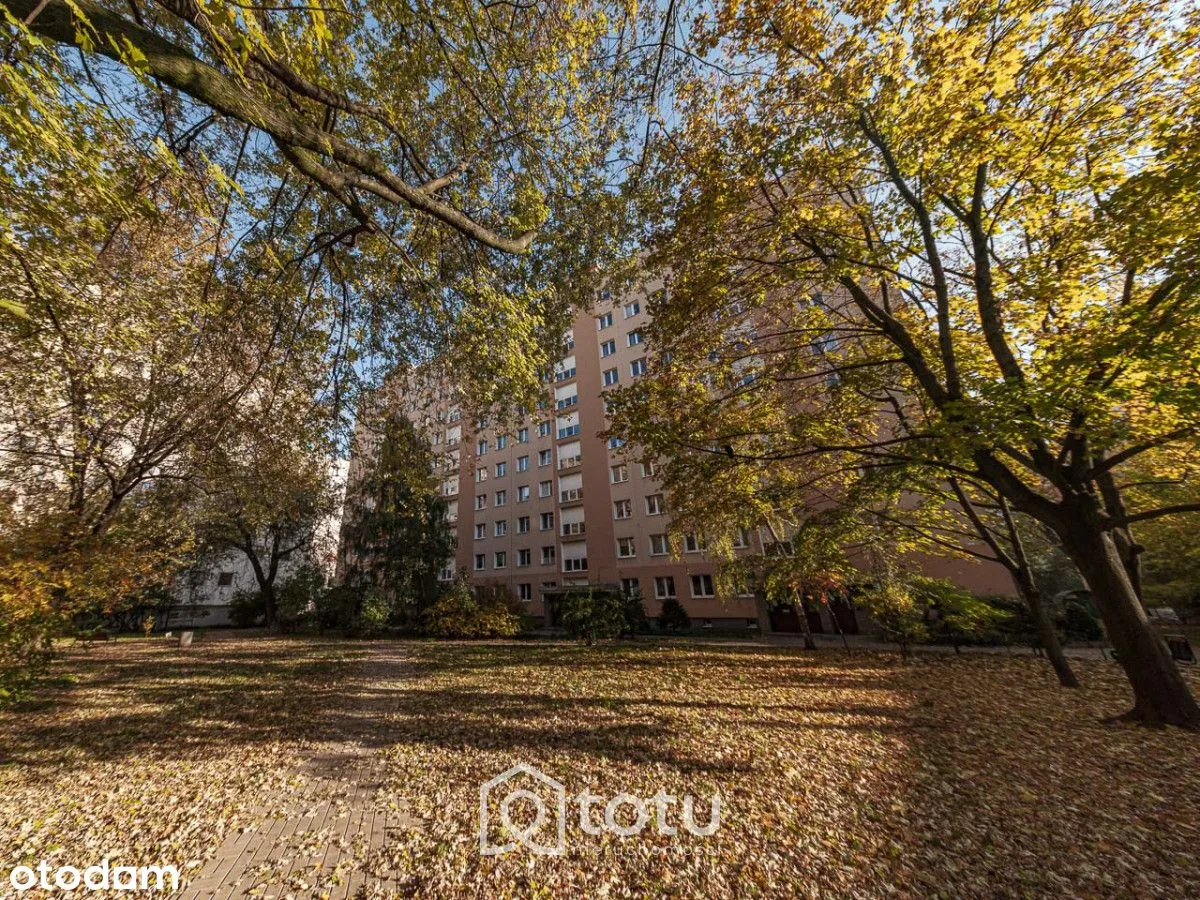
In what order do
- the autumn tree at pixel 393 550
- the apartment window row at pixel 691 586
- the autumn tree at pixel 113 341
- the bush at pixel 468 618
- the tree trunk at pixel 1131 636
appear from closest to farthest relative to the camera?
the autumn tree at pixel 113 341
the tree trunk at pixel 1131 636
the bush at pixel 468 618
the autumn tree at pixel 393 550
the apartment window row at pixel 691 586

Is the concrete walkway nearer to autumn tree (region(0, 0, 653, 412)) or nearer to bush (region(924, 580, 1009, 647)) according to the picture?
bush (region(924, 580, 1009, 647))

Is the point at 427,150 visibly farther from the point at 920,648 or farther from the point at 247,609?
the point at 247,609

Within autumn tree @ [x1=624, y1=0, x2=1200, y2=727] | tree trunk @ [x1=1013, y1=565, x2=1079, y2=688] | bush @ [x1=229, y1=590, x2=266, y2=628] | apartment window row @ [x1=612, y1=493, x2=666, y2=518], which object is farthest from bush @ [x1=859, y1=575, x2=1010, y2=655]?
bush @ [x1=229, y1=590, x2=266, y2=628]

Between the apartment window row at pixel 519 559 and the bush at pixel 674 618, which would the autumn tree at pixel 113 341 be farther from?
the apartment window row at pixel 519 559

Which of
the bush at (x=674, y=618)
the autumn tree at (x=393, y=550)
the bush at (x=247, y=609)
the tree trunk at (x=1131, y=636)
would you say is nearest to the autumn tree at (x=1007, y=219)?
the tree trunk at (x=1131, y=636)

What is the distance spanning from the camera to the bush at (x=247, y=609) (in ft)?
108

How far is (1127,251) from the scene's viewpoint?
6.26m

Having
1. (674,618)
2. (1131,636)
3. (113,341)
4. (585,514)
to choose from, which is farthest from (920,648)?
(113,341)

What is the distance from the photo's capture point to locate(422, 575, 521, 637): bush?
74.5 feet

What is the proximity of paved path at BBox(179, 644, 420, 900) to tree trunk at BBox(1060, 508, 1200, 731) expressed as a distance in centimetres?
1051

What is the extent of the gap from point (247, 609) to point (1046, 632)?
4490 centimetres

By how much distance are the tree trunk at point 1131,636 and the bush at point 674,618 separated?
1857 cm

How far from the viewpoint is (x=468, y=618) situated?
23062mm

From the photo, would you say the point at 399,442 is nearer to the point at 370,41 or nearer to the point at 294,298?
the point at 294,298
